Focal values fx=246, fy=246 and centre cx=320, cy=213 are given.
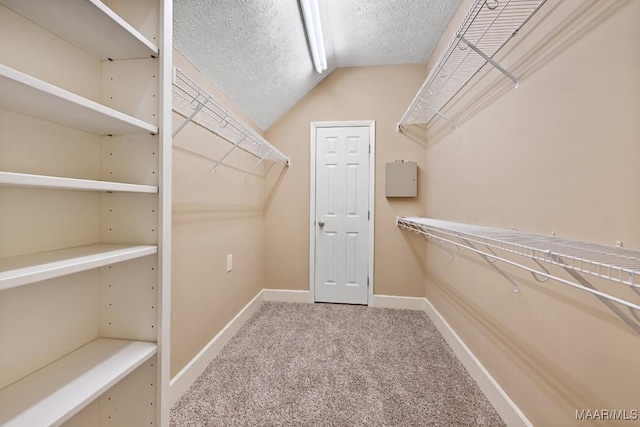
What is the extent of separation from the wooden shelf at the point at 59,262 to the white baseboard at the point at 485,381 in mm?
1739

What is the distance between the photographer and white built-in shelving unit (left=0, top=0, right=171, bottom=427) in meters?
0.64

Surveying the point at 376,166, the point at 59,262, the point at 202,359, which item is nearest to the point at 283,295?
the point at 202,359

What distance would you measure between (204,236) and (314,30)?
1672 mm

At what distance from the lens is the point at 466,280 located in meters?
1.69

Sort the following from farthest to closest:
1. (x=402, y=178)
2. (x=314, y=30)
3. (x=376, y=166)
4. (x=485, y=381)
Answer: (x=376, y=166), (x=402, y=178), (x=314, y=30), (x=485, y=381)

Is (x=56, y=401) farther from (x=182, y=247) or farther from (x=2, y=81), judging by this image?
(x=182, y=247)

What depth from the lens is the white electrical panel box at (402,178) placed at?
101 inches

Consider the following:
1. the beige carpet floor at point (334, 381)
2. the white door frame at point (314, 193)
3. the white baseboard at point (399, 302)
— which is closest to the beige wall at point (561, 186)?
the beige carpet floor at point (334, 381)

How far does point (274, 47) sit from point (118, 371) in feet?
6.63

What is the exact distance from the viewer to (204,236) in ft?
5.48

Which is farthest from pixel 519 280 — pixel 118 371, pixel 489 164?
pixel 118 371

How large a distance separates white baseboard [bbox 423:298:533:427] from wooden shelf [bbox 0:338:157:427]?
161 cm

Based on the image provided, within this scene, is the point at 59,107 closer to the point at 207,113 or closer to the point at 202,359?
the point at 207,113

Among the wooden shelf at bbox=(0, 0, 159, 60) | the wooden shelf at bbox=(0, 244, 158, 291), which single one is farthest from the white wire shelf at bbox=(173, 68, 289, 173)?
the wooden shelf at bbox=(0, 244, 158, 291)
